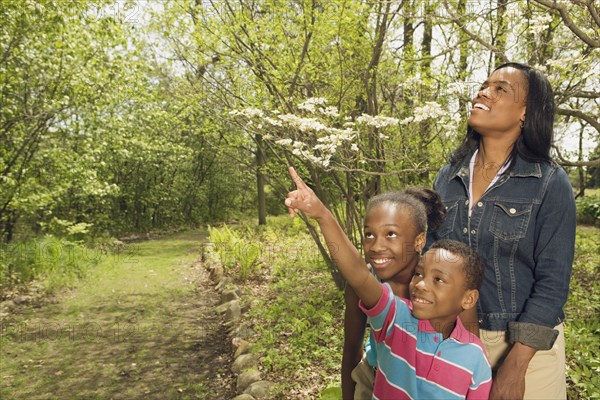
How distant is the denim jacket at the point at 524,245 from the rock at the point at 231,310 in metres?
4.70

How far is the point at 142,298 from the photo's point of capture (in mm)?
7301

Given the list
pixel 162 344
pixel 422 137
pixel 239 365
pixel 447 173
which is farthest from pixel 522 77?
pixel 162 344

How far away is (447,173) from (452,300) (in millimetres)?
565

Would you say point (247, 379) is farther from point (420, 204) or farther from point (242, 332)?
point (420, 204)

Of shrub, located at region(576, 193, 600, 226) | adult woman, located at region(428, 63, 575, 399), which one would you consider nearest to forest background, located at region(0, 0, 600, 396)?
adult woman, located at region(428, 63, 575, 399)

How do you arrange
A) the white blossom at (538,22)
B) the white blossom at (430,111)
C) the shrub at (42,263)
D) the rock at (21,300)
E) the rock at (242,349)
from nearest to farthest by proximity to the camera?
the white blossom at (538,22)
the white blossom at (430,111)
the rock at (242,349)
the rock at (21,300)
the shrub at (42,263)

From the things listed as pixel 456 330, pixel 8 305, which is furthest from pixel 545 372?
pixel 8 305

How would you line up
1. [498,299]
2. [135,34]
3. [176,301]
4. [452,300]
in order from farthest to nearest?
[135,34], [176,301], [498,299], [452,300]

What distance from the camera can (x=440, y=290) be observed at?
140 centimetres

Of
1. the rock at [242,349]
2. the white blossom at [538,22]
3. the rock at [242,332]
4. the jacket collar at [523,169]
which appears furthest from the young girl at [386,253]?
the rock at [242,332]

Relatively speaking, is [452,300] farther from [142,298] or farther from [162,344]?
[142,298]

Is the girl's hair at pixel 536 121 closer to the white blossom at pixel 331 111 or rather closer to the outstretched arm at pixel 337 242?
the outstretched arm at pixel 337 242

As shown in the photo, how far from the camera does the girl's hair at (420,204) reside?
1.53 metres

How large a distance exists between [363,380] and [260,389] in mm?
2493
